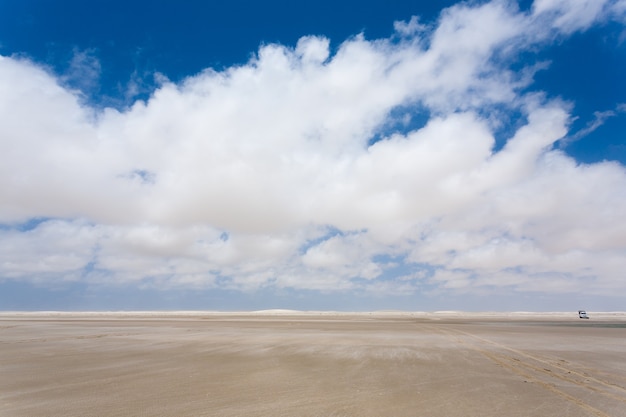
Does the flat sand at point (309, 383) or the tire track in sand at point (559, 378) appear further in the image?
the tire track in sand at point (559, 378)

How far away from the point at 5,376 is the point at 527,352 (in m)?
26.4

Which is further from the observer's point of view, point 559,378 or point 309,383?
point 559,378

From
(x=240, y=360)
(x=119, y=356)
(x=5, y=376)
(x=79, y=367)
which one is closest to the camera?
(x=5, y=376)

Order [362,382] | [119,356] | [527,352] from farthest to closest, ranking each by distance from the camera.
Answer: [527,352] < [119,356] < [362,382]

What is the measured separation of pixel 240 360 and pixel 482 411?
40.1 feet

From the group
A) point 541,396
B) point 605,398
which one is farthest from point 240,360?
point 605,398

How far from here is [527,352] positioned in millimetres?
23438

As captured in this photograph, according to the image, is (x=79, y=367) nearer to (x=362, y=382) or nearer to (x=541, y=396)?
(x=362, y=382)

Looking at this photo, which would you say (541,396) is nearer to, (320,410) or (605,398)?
(605,398)

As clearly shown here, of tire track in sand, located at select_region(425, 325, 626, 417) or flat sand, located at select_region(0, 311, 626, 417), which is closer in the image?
flat sand, located at select_region(0, 311, 626, 417)

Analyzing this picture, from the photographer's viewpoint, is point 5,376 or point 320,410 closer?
point 320,410

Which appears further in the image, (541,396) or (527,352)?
(527,352)

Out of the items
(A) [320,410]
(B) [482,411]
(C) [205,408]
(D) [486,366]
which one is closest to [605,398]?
(B) [482,411]

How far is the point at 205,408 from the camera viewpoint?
10.0m
